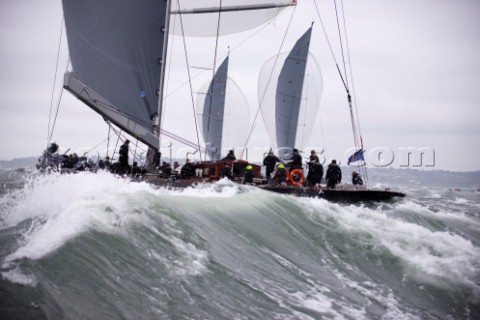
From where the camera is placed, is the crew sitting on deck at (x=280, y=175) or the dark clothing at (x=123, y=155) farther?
the crew sitting on deck at (x=280, y=175)

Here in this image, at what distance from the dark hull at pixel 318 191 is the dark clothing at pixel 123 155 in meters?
1.64

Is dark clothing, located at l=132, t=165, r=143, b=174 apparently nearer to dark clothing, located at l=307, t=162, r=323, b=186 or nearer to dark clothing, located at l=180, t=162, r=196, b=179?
dark clothing, located at l=180, t=162, r=196, b=179

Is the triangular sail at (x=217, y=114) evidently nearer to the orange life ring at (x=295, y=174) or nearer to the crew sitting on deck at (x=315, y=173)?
the orange life ring at (x=295, y=174)

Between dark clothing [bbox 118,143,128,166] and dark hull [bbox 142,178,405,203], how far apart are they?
64.6 inches

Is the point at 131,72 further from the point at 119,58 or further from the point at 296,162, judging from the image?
Answer: the point at 296,162

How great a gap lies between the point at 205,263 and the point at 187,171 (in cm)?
1154

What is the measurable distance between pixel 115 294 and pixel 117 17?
39.6 feet

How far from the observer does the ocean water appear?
472cm

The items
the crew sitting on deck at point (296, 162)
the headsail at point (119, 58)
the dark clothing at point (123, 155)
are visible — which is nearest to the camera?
the headsail at point (119, 58)

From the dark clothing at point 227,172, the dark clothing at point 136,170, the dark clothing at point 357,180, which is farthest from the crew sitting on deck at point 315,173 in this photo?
the dark clothing at point 136,170

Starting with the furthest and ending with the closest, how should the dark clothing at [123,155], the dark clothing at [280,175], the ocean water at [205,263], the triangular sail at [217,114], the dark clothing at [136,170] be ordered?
1. the triangular sail at [217,114]
2. the dark clothing at [280,175]
3. the dark clothing at [136,170]
4. the dark clothing at [123,155]
5. the ocean water at [205,263]

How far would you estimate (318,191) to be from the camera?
16234 millimetres

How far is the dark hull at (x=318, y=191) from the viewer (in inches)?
598

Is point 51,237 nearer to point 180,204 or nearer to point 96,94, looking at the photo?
point 180,204
